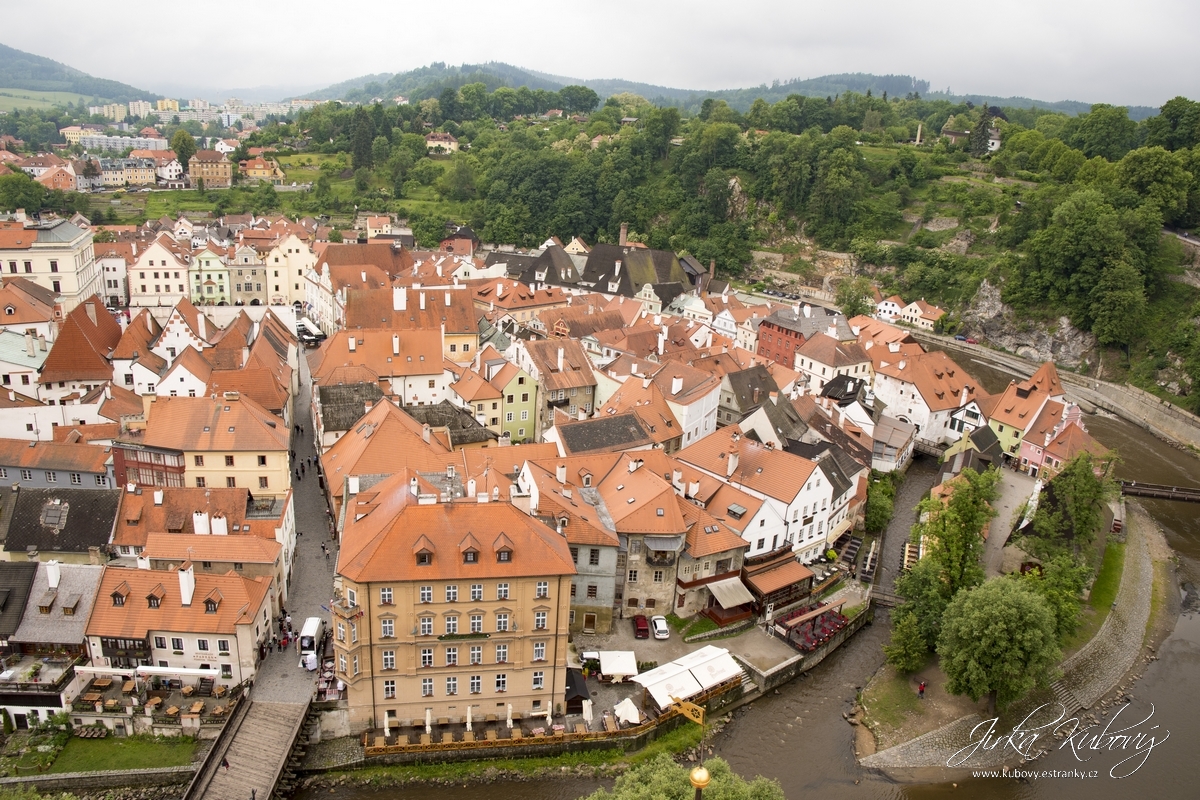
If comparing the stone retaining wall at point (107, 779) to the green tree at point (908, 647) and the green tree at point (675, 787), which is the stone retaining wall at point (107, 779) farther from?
the green tree at point (908, 647)

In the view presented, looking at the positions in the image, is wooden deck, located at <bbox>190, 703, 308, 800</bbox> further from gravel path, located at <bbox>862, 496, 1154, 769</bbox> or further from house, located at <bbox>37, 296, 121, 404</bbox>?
house, located at <bbox>37, 296, 121, 404</bbox>

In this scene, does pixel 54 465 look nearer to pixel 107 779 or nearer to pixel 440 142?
pixel 107 779

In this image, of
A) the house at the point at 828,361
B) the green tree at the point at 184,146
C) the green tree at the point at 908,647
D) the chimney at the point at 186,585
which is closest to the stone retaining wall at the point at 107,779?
the chimney at the point at 186,585

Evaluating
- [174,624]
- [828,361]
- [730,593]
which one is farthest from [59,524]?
[828,361]

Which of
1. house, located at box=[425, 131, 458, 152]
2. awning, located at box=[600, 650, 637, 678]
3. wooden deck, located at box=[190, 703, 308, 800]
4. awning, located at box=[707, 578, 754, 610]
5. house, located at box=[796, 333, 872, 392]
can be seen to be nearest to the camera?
wooden deck, located at box=[190, 703, 308, 800]

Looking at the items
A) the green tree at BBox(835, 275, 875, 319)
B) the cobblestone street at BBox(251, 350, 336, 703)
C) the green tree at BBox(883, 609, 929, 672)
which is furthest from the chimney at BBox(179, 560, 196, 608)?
the green tree at BBox(835, 275, 875, 319)
